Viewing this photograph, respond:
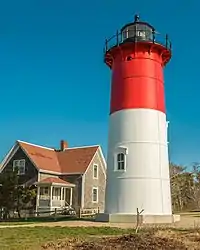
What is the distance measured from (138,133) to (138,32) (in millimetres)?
6006

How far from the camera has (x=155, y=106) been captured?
20.9 metres

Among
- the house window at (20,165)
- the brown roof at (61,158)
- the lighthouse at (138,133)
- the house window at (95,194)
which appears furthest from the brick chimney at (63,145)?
the lighthouse at (138,133)

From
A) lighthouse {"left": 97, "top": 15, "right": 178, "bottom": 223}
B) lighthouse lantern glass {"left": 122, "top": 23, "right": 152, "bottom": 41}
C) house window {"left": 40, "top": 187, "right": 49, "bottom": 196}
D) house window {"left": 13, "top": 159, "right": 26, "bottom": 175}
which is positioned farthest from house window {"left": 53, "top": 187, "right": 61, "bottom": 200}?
lighthouse lantern glass {"left": 122, "top": 23, "right": 152, "bottom": 41}

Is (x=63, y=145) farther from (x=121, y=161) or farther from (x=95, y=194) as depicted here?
(x=121, y=161)

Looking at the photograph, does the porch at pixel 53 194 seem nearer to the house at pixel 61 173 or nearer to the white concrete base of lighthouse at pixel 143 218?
→ the house at pixel 61 173

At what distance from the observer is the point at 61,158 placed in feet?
124

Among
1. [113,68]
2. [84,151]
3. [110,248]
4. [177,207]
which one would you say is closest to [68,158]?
[84,151]

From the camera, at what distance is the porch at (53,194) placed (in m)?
31.9

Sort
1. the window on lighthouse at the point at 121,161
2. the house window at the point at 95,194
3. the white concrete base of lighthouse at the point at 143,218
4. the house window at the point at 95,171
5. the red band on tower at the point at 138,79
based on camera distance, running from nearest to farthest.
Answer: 1. the white concrete base of lighthouse at the point at 143,218
2. the window on lighthouse at the point at 121,161
3. the red band on tower at the point at 138,79
4. the house window at the point at 95,194
5. the house window at the point at 95,171

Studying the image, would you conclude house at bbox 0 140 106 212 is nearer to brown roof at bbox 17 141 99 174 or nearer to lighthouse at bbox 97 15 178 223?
brown roof at bbox 17 141 99 174

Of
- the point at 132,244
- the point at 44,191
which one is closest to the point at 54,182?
the point at 44,191

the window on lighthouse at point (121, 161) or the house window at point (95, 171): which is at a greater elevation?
the house window at point (95, 171)

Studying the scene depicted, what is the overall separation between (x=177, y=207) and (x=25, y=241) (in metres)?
41.5

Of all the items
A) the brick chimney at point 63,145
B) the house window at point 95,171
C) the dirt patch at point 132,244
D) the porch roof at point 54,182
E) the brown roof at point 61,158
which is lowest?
the dirt patch at point 132,244
